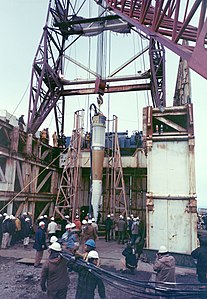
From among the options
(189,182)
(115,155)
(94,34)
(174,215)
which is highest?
(94,34)

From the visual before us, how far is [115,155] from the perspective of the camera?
18.1 metres

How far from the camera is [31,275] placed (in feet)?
27.8

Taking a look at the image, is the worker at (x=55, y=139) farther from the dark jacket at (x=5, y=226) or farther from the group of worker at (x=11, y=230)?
the dark jacket at (x=5, y=226)

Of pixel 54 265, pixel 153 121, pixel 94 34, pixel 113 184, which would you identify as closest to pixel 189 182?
pixel 153 121

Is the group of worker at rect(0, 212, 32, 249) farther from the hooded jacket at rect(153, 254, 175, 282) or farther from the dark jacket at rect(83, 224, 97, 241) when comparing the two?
the hooded jacket at rect(153, 254, 175, 282)

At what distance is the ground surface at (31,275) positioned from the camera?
7.04 meters

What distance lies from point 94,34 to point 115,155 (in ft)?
39.6

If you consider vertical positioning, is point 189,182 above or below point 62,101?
below

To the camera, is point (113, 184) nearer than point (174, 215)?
No

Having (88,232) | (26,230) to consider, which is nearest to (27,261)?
(88,232)

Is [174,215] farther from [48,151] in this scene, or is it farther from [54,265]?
[48,151]

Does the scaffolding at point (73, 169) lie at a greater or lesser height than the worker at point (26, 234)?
greater

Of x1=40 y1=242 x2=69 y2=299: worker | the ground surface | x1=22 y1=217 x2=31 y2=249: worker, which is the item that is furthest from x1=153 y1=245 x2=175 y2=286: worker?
x1=22 y1=217 x2=31 y2=249: worker

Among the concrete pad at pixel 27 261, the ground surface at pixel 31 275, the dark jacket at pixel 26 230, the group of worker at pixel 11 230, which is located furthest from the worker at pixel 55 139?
the concrete pad at pixel 27 261
